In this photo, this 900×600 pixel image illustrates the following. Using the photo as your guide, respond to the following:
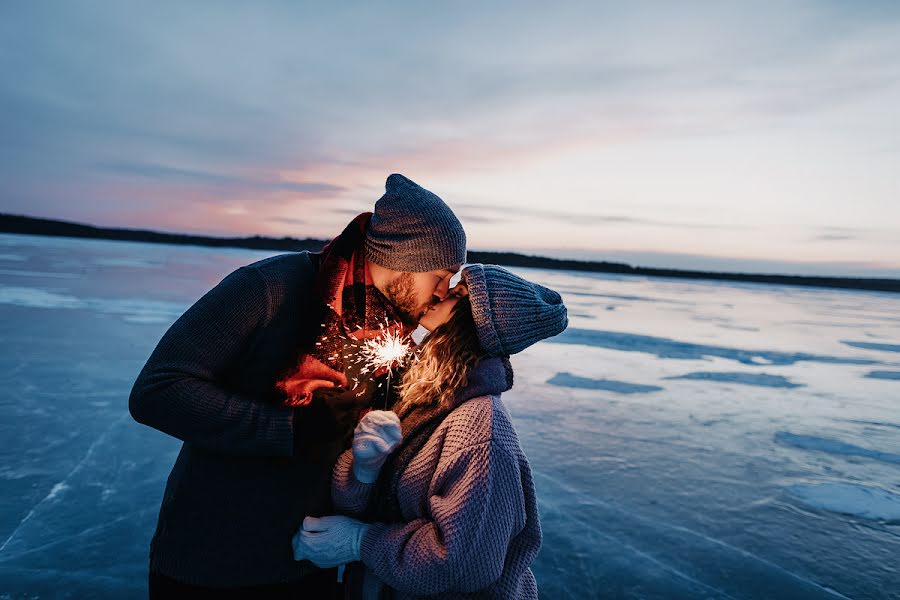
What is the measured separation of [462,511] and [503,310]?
577mm

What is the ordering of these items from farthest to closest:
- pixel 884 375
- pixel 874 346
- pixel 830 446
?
1. pixel 874 346
2. pixel 884 375
3. pixel 830 446

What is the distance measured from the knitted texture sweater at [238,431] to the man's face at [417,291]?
11.0 inches

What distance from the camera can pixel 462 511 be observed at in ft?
5.12

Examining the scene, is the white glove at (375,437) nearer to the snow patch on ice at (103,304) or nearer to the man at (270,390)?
the man at (270,390)

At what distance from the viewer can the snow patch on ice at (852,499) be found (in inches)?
196

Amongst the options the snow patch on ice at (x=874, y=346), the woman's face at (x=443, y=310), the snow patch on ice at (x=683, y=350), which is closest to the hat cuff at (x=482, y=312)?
the woman's face at (x=443, y=310)

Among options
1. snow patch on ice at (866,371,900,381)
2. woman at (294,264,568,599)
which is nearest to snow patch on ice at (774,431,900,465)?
snow patch on ice at (866,371,900,381)

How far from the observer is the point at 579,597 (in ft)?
11.9

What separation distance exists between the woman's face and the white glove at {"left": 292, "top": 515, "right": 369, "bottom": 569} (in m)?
0.66

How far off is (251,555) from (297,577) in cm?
19

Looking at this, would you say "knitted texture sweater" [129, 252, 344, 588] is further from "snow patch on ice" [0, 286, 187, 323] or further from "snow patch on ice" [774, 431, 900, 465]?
"snow patch on ice" [0, 286, 187, 323]

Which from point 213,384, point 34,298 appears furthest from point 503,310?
point 34,298

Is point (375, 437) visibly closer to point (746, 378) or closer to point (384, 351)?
point (384, 351)

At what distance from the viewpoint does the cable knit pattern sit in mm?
1572
